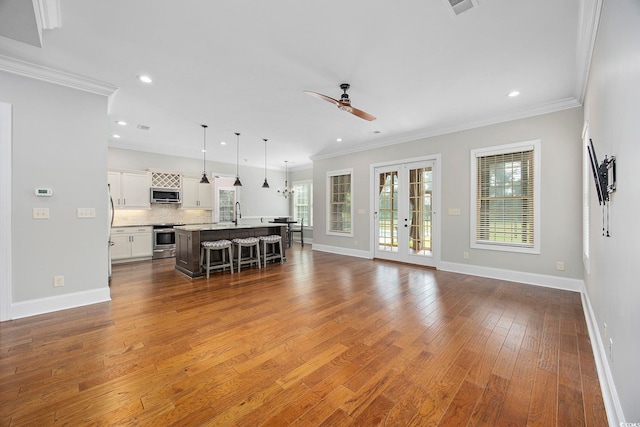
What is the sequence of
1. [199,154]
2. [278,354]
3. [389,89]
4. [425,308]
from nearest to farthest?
[278,354]
[425,308]
[389,89]
[199,154]

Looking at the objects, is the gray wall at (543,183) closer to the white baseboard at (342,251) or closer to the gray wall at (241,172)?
the white baseboard at (342,251)

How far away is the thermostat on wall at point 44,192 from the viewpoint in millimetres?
3001

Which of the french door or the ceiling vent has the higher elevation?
the ceiling vent

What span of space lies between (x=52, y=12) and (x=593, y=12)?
4406mm

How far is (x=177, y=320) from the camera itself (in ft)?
9.23

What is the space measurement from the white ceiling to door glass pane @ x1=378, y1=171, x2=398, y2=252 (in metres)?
1.70

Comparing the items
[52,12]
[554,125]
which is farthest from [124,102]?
[554,125]

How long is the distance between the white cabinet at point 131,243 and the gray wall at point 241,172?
5.45 feet

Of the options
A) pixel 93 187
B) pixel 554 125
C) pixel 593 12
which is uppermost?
pixel 593 12

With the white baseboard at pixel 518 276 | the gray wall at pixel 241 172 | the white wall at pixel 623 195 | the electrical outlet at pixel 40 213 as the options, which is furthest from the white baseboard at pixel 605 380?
the gray wall at pixel 241 172

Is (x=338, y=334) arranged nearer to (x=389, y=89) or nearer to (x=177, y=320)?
(x=177, y=320)

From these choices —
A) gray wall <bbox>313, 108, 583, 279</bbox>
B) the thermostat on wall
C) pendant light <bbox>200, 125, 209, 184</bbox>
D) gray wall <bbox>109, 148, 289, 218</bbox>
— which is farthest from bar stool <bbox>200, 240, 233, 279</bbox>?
gray wall <bbox>313, 108, 583, 279</bbox>

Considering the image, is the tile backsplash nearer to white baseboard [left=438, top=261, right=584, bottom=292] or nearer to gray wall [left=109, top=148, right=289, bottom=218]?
gray wall [left=109, top=148, right=289, bottom=218]

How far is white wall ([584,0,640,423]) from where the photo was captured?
3.92ft
